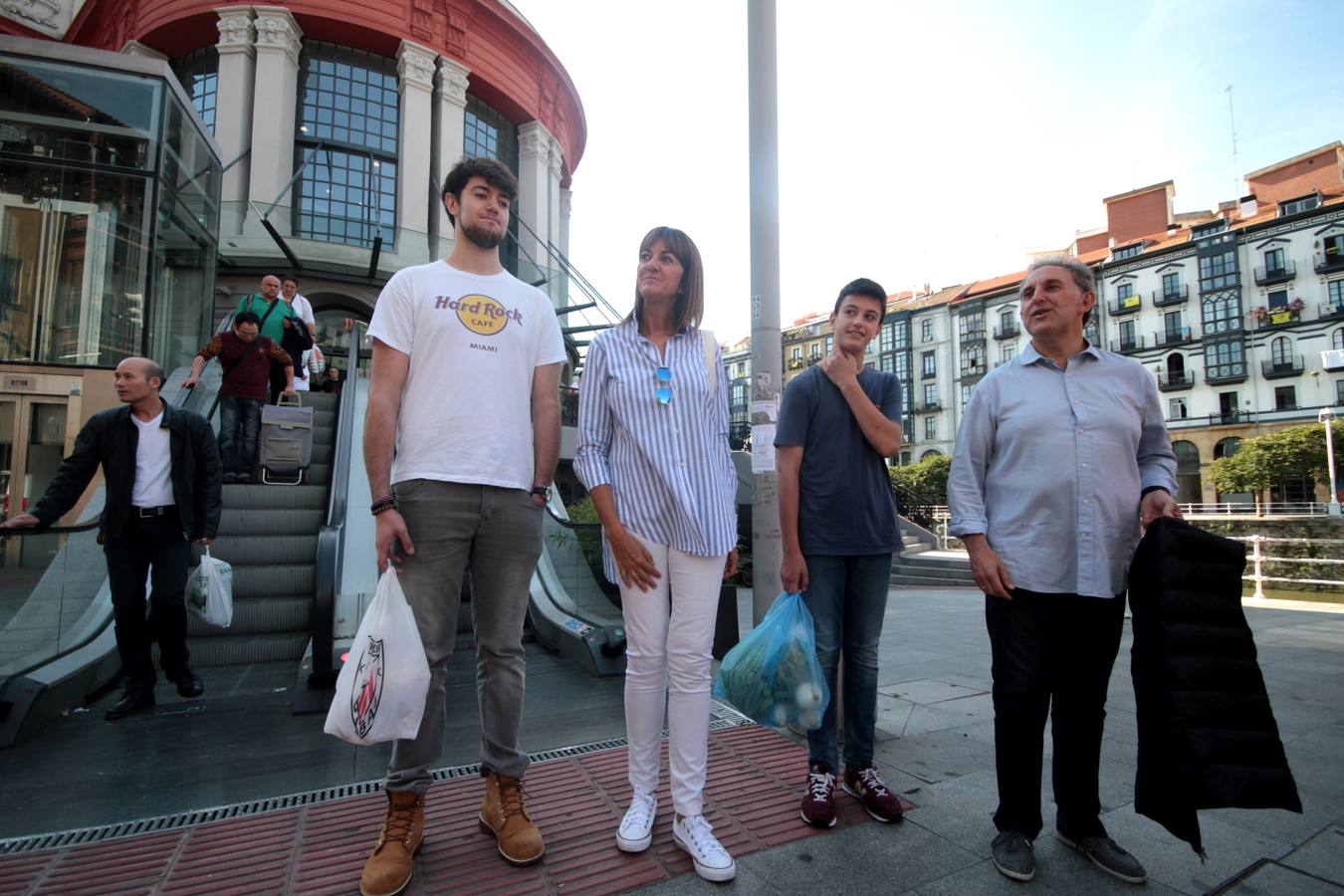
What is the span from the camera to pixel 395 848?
7.02 ft

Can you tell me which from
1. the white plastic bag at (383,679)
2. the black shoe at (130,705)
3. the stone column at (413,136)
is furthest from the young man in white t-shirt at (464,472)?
the stone column at (413,136)

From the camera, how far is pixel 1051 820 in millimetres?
2609

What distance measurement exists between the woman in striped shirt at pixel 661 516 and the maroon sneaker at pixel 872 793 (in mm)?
675

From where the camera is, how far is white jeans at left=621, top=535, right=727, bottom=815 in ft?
7.67

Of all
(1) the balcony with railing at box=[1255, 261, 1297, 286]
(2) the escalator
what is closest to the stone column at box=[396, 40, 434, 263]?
(2) the escalator

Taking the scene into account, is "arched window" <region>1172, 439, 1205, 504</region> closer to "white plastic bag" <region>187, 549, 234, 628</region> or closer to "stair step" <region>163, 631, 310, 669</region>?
"stair step" <region>163, 631, 310, 669</region>

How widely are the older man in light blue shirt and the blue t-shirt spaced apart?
33 cm

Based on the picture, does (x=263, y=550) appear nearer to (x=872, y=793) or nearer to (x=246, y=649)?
(x=246, y=649)

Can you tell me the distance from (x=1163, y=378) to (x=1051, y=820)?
58.2 meters

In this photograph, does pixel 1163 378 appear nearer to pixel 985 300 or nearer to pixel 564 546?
pixel 985 300

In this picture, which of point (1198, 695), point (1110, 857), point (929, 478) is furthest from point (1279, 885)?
point (929, 478)

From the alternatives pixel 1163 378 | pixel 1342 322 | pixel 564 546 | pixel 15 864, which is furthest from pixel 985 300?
pixel 15 864

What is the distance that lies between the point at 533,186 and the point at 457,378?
19.3 m

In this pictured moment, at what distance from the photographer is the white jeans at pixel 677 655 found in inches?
92.0
